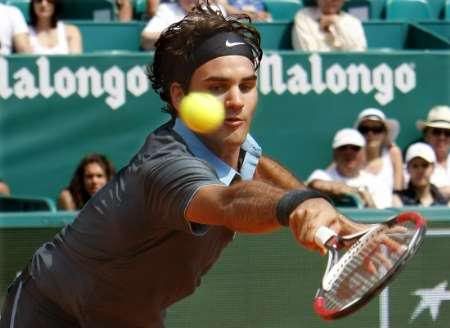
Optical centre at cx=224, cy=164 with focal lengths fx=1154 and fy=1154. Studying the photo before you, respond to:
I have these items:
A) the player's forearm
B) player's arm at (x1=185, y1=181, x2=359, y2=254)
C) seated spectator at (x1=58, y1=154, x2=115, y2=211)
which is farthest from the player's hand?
seated spectator at (x1=58, y1=154, x2=115, y2=211)

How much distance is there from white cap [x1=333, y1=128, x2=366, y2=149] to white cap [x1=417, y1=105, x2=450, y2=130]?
0.56 metres

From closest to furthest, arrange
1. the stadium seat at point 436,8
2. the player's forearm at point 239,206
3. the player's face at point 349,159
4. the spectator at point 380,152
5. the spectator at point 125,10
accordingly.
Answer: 1. the player's forearm at point 239,206
2. the player's face at point 349,159
3. the spectator at point 380,152
4. the spectator at point 125,10
5. the stadium seat at point 436,8

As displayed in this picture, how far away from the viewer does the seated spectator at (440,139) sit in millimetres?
7723

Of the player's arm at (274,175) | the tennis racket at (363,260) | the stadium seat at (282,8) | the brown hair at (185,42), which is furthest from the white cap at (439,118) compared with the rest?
the tennis racket at (363,260)

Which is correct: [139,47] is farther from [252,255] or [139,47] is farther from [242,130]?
[242,130]

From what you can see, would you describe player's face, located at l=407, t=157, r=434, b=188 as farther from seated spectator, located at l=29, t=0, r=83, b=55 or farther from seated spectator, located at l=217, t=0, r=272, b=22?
seated spectator, located at l=29, t=0, r=83, b=55

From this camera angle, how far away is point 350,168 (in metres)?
7.52

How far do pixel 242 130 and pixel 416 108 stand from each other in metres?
4.99

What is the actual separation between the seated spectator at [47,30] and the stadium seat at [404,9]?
118 inches

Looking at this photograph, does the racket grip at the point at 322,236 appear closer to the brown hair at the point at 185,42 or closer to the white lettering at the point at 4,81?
the brown hair at the point at 185,42

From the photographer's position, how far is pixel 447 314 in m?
5.70

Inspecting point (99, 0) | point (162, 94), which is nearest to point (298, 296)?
point (162, 94)

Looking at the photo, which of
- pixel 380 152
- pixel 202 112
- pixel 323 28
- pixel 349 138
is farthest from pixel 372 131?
pixel 202 112

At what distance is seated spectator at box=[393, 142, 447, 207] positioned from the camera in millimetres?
7371
